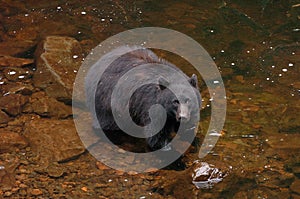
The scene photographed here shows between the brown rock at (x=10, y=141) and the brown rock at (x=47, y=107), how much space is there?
1.92 feet

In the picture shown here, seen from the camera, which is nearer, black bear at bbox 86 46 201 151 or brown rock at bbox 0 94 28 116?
black bear at bbox 86 46 201 151

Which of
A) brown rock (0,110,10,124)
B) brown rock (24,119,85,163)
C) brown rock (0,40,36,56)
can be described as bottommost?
brown rock (24,119,85,163)

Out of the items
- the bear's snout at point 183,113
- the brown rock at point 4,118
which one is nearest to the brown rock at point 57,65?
the brown rock at point 4,118

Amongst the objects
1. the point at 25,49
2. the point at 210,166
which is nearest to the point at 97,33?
the point at 25,49

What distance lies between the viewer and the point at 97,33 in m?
9.33

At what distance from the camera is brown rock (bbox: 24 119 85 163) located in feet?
21.0

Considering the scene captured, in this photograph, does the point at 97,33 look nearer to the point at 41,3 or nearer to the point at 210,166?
the point at 41,3

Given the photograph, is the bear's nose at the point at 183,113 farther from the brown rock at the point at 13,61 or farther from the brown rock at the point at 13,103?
the brown rock at the point at 13,61

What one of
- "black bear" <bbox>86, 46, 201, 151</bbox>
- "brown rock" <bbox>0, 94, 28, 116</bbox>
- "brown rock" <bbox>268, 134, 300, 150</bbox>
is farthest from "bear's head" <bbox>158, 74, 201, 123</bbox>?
"brown rock" <bbox>0, 94, 28, 116</bbox>

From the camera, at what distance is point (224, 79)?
7.90 metres

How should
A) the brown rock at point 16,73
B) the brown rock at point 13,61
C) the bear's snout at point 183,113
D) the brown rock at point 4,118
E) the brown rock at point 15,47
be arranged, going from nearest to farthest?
the bear's snout at point 183,113
the brown rock at point 4,118
the brown rock at point 16,73
the brown rock at point 13,61
the brown rock at point 15,47

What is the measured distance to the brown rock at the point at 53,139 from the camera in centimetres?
640

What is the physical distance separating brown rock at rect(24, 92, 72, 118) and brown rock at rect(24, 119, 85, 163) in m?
0.14

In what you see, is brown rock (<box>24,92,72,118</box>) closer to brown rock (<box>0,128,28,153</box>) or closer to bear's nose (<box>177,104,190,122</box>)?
brown rock (<box>0,128,28,153</box>)
